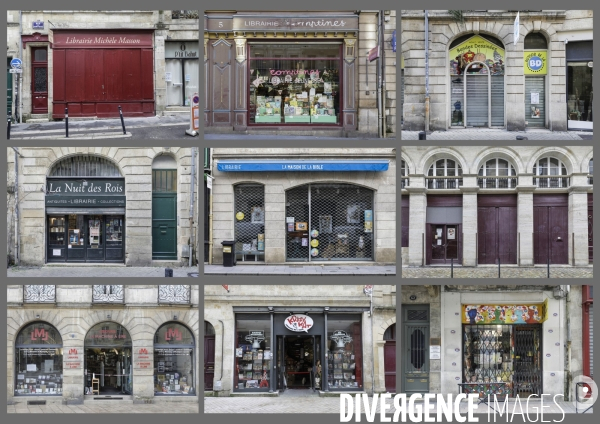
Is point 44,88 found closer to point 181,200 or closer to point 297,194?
point 181,200

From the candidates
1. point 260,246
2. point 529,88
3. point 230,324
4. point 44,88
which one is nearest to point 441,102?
point 529,88

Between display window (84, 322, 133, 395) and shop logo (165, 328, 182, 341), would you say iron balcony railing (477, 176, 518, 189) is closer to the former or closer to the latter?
shop logo (165, 328, 182, 341)

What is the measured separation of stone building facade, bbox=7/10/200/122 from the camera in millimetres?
20812

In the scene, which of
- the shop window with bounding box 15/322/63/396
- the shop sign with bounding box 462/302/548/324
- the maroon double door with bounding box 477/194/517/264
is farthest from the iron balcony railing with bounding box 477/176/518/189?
the shop window with bounding box 15/322/63/396

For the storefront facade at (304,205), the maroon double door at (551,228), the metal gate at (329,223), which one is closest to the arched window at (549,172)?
the maroon double door at (551,228)

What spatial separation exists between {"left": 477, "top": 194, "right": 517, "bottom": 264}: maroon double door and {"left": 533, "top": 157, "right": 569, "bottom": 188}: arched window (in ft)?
2.31

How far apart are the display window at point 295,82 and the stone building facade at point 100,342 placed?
15.7 feet

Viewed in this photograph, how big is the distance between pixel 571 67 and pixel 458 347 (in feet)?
23.4

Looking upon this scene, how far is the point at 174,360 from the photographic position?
1866 cm

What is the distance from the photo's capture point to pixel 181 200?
61.7ft

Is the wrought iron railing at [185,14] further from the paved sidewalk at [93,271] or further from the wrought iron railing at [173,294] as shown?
the wrought iron railing at [173,294]

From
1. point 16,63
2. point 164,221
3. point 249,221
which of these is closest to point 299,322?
point 249,221

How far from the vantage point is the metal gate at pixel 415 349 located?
742 inches
